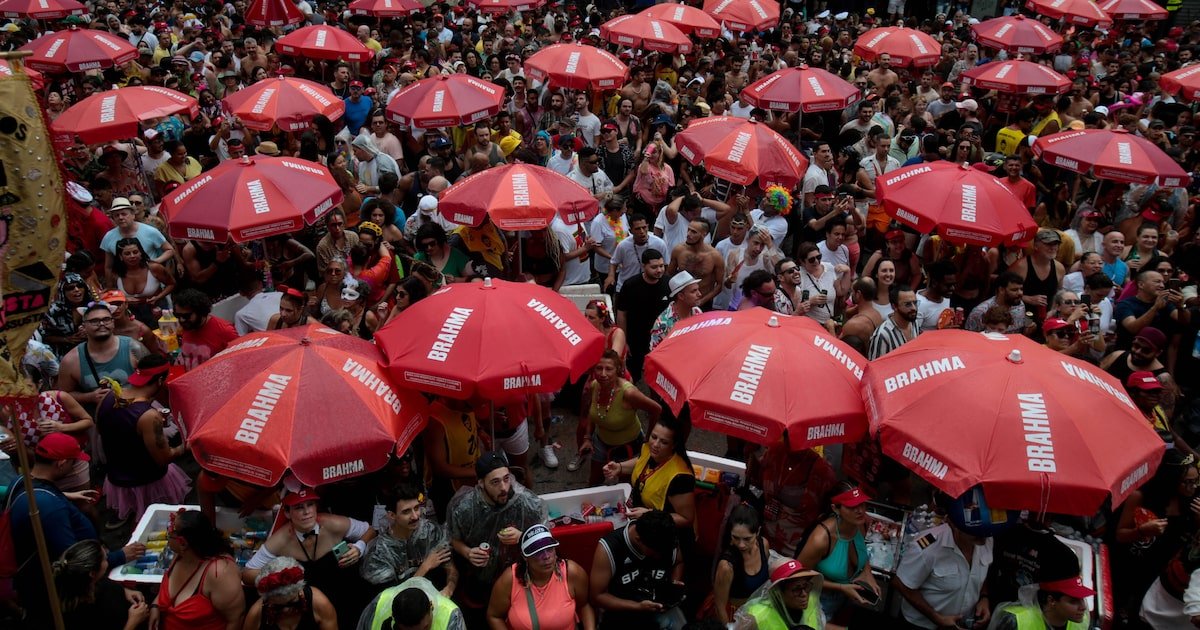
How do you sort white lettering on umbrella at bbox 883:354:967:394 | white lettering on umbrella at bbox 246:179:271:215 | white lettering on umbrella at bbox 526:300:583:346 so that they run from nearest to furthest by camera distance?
1. white lettering on umbrella at bbox 883:354:967:394
2. white lettering on umbrella at bbox 526:300:583:346
3. white lettering on umbrella at bbox 246:179:271:215

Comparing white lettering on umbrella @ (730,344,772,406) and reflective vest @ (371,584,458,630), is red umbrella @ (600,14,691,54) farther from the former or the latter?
reflective vest @ (371,584,458,630)

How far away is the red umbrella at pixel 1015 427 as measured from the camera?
450 centimetres

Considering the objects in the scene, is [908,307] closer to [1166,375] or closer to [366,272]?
[1166,375]

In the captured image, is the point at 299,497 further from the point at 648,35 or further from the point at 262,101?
the point at 648,35

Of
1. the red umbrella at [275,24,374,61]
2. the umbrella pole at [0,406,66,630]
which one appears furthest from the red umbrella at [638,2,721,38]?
the umbrella pole at [0,406,66,630]

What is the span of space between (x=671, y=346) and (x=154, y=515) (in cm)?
359

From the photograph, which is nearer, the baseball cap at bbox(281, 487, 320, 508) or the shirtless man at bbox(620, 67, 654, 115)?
the baseball cap at bbox(281, 487, 320, 508)

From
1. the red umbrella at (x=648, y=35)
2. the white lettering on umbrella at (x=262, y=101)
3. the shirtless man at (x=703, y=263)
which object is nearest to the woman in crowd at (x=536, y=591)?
the shirtless man at (x=703, y=263)

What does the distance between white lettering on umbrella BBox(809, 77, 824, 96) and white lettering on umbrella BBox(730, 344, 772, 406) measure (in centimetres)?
736

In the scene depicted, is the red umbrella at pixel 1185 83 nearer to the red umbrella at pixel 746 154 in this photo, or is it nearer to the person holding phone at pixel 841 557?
the red umbrella at pixel 746 154

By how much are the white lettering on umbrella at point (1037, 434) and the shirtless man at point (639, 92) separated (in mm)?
10289

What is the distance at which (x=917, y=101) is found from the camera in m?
13.6

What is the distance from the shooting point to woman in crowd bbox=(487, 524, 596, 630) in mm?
4613

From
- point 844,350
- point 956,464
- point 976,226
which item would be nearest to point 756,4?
point 976,226
